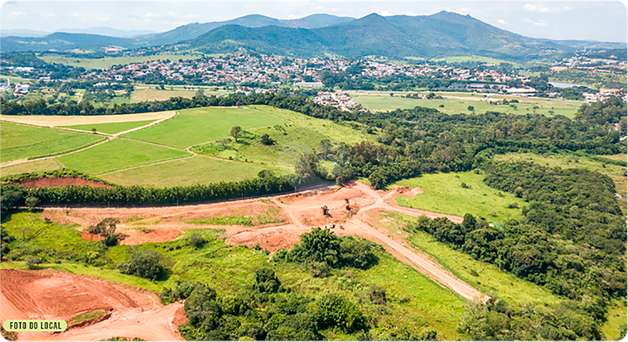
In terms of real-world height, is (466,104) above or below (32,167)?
above

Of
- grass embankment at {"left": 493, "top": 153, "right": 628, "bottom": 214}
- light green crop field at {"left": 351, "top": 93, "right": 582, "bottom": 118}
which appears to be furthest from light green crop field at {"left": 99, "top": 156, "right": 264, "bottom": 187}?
light green crop field at {"left": 351, "top": 93, "right": 582, "bottom": 118}

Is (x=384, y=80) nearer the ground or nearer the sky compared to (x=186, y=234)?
nearer the sky

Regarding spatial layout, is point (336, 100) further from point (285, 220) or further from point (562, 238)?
point (562, 238)

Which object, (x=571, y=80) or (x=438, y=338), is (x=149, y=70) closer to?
(x=438, y=338)

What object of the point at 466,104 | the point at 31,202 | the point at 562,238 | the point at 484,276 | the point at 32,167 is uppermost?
the point at 466,104

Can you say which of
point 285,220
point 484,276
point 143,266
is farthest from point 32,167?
point 484,276

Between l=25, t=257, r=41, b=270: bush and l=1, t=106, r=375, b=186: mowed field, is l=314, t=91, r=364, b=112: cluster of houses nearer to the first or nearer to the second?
l=1, t=106, r=375, b=186: mowed field

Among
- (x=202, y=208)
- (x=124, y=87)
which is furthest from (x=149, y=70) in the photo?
(x=202, y=208)
